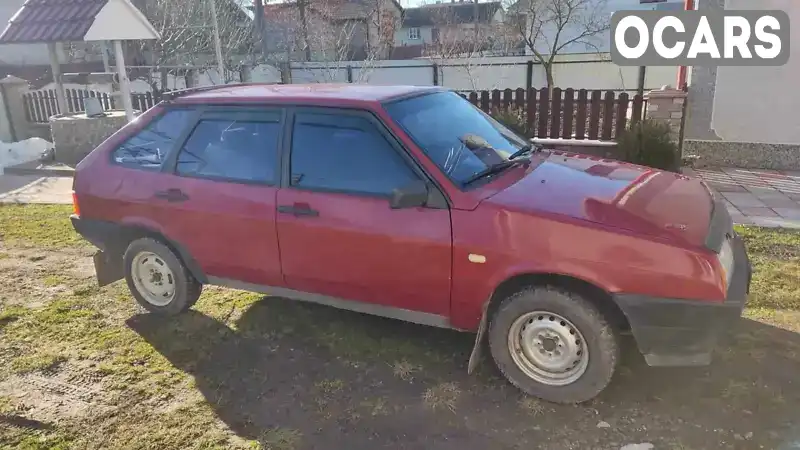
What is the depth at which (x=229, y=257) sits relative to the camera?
164 inches

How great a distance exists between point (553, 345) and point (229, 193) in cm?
232

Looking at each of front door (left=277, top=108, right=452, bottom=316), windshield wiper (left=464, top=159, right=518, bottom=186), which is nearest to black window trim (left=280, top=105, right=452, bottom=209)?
front door (left=277, top=108, right=452, bottom=316)

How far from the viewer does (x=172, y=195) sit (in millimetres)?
4211

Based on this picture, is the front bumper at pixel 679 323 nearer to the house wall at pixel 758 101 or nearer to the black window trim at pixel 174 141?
the black window trim at pixel 174 141

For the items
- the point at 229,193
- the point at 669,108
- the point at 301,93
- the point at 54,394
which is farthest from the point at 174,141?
the point at 669,108

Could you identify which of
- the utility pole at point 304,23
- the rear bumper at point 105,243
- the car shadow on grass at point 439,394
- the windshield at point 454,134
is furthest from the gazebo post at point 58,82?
the utility pole at point 304,23

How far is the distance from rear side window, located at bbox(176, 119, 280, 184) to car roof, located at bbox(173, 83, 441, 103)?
0.19 m

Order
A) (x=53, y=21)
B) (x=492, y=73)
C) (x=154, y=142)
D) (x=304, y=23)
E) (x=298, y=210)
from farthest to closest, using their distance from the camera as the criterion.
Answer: (x=304, y=23) < (x=492, y=73) < (x=53, y=21) < (x=154, y=142) < (x=298, y=210)

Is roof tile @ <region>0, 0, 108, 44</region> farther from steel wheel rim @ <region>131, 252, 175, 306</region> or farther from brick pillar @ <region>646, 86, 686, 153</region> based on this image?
brick pillar @ <region>646, 86, 686, 153</region>

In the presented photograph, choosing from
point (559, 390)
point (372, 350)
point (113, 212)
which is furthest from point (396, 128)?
point (113, 212)

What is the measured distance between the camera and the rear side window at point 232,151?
3.91m

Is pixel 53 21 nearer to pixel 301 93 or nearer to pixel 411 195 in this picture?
pixel 301 93

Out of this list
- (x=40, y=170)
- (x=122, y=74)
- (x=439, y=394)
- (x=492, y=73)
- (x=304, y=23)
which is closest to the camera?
(x=439, y=394)

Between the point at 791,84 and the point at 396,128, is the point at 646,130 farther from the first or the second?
the point at 396,128
